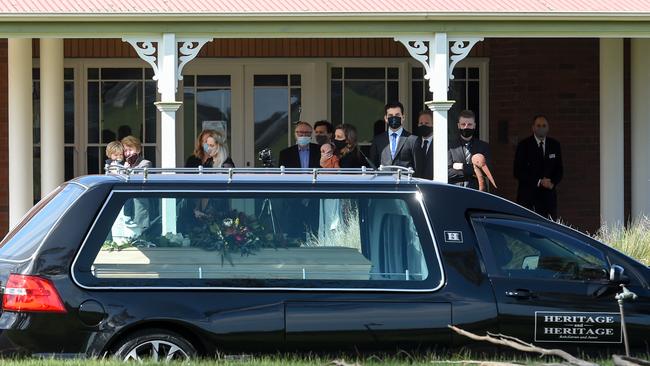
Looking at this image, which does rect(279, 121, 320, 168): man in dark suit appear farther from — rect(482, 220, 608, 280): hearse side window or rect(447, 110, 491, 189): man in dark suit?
rect(482, 220, 608, 280): hearse side window

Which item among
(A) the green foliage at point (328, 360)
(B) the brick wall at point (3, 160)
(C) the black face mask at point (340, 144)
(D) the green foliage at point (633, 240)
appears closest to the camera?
(A) the green foliage at point (328, 360)

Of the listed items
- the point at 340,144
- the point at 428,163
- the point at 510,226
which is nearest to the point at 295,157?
the point at 340,144

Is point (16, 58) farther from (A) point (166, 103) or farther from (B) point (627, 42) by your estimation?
(B) point (627, 42)

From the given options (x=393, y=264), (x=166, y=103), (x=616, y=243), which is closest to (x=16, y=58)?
(x=166, y=103)

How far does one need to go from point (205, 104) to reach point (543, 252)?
966 centimetres

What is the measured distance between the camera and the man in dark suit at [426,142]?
1310 cm

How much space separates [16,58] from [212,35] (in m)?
2.48

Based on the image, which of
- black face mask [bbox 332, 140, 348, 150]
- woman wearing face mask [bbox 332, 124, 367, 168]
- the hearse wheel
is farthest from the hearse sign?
black face mask [bbox 332, 140, 348, 150]

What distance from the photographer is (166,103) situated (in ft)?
41.4

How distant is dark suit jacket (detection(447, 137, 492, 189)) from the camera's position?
12742 mm

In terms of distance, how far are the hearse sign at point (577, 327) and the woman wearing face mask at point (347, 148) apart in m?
5.96

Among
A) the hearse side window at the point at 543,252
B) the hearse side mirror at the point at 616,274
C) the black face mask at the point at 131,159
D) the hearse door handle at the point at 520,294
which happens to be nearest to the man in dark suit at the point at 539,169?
the black face mask at the point at 131,159

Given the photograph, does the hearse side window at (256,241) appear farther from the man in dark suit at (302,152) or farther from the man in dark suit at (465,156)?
the man in dark suit at (302,152)

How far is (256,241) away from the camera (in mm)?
7215
